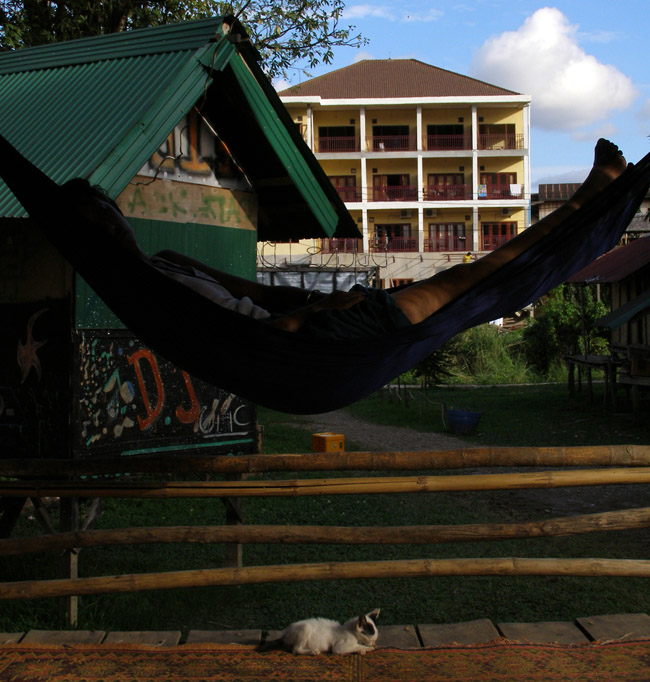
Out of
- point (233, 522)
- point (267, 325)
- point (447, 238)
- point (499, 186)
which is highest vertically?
point (499, 186)

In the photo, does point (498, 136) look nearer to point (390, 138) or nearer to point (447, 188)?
point (447, 188)

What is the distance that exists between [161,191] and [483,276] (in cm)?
304

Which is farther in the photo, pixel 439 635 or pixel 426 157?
pixel 426 157

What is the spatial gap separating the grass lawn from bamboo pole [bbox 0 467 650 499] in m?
1.18

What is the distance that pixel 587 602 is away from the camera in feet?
15.8

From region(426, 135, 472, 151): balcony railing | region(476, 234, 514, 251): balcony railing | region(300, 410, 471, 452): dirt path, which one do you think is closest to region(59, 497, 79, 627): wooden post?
region(300, 410, 471, 452): dirt path

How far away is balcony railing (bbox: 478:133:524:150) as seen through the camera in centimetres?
3893

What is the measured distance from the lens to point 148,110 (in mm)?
4766

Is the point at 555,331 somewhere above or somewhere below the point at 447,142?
below

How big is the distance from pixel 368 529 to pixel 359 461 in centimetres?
33

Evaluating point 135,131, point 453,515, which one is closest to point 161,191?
point 135,131

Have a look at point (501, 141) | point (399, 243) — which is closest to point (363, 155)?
point (399, 243)

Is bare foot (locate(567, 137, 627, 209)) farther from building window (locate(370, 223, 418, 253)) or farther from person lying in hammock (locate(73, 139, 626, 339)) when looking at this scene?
building window (locate(370, 223, 418, 253))

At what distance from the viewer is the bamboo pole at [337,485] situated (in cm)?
360
